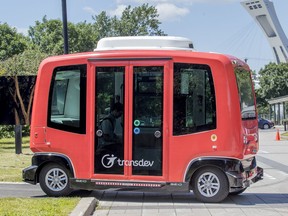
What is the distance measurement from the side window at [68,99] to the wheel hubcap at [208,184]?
240 centimetres

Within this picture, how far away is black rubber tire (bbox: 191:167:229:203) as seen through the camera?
931cm

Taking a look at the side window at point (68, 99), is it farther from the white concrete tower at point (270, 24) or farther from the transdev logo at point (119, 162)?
the white concrete tower at point (270, 24)

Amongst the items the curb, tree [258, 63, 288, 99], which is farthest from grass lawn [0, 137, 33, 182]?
tree [258, 63, 288, 99]

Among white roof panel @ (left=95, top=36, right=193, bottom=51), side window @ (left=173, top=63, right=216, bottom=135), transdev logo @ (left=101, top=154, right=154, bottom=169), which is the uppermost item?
white roof panel @ (left=95, top=36, right=193, bottom=51)

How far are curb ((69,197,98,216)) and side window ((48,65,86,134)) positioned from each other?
1450mm

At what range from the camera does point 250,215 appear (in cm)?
827

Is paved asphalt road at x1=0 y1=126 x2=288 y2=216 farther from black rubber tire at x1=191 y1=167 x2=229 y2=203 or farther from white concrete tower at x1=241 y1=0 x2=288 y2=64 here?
white concrete tower at x1=241 y1=0 x2=288 y2=64

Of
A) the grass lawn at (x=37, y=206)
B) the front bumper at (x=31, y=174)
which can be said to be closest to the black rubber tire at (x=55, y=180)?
the front bumper at (x=31, y=174)

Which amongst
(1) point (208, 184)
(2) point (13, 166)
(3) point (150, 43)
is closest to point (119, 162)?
(1) point (208, 184)

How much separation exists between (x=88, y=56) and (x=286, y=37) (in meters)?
109

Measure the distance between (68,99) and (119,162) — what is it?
157 centimetres

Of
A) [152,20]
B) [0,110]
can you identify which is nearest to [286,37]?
[152,20]

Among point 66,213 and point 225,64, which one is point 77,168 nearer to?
point 66,213

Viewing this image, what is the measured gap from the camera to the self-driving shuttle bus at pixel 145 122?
9.27 m
